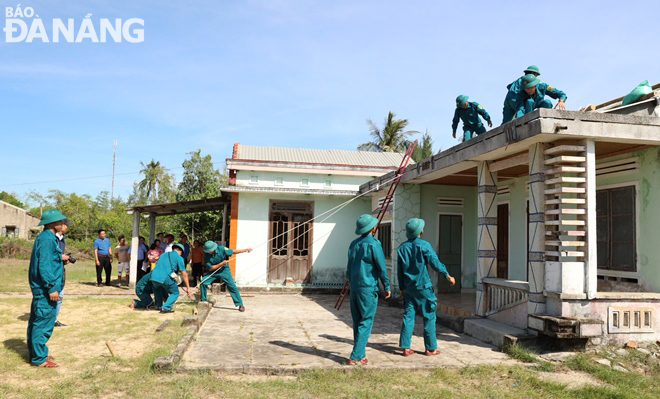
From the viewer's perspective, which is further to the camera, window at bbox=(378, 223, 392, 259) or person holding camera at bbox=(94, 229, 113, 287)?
person holding camera at bbox=(94, 229, 113, 287)

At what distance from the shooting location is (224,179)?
3059 centimetres

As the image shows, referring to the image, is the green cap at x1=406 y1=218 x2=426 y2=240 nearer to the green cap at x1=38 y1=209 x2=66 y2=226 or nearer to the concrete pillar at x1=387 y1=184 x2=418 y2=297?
the green cap at x1=38 y1=209 x2=66 y2=226

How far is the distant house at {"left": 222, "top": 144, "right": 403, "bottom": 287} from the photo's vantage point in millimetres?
13977

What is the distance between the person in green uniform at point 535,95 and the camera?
7316 millimetres

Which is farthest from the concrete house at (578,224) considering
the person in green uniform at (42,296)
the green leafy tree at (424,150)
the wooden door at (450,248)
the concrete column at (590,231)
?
the green leafy tree at (424,150)

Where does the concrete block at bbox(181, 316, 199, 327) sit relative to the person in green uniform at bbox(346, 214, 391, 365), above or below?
below

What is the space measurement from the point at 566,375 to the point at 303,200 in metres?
9.67

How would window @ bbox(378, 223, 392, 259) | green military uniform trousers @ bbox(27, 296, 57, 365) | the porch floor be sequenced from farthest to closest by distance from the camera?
window @ bbox(378, 223, 392, 259) < the porch floor < green military uniform trousers @ bbox(27, 296, 57, 365)

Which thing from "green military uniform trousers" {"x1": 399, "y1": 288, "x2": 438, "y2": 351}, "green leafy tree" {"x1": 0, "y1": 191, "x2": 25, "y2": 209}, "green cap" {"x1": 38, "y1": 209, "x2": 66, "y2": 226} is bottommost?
"green military uniform trousers" {"x1": 399, "y1": 288, "x2": 438, "y2": 351}

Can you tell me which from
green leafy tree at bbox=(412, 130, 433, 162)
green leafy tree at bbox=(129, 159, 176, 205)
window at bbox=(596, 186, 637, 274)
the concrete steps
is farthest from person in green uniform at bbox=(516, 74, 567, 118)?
green leafy tree at bbox=(129, 159, 176, 205)

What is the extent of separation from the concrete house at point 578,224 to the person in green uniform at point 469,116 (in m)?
0.72

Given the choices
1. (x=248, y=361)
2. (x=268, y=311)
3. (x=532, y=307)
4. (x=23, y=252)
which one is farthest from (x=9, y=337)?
(x=23, y=252)

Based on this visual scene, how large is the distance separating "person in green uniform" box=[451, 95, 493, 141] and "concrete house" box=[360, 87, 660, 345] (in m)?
0.72

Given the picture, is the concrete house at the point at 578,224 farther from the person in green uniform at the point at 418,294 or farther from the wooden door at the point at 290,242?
the wooden door at the point at 290,242
